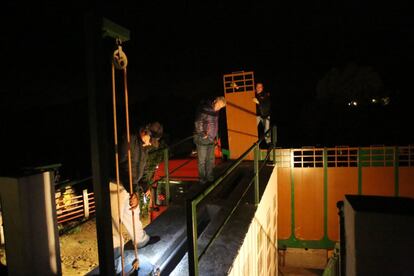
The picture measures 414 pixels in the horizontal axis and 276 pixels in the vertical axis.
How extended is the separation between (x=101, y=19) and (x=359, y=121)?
19789 millimetres

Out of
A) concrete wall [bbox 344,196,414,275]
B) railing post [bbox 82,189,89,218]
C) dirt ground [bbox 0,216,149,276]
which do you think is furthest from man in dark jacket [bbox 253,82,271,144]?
railing post [bbox 82,189,89,218]

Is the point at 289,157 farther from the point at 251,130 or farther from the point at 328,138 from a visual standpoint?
the point at 328,138

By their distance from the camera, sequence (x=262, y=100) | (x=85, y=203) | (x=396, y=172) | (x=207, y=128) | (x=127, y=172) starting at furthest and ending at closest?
1. (x=85, y=203)
2. (x=396, y=172)
3. (x=262, y=100)
4. (x=207, y=128)
5. (x=127, y=172)

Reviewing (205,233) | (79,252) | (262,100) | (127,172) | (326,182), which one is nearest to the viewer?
(127,172)

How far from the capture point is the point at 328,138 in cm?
1898

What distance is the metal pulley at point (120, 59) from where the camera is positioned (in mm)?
2213

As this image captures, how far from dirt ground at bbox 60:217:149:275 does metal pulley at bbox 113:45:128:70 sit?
5.92 metres

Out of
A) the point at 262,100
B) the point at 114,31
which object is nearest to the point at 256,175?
the point at 114,31

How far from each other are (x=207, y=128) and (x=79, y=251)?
5799 mm

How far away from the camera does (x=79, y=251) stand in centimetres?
848

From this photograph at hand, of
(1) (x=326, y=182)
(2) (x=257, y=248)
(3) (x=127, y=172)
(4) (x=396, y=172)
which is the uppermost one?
(3) (x=127, y=172)

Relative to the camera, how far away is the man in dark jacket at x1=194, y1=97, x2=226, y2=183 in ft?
16.8

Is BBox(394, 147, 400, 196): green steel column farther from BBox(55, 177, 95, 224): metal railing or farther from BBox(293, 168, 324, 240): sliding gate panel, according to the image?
BBox(55, 177, 95, 224): metal railing

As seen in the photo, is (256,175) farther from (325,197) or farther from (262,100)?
(325,197)
